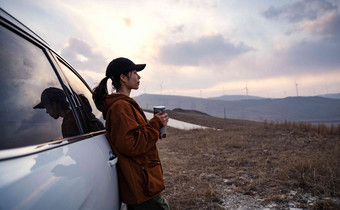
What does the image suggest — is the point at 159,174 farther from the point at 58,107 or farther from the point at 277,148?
the point at 277,148

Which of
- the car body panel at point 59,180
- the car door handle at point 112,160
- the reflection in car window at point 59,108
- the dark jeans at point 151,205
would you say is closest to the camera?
the car body panel at point 59,180

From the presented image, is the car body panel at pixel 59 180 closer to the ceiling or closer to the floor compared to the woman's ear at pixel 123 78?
closer to the floor

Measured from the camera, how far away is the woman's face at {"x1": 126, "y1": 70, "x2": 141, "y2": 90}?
1.96 m

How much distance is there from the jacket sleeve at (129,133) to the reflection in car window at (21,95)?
1.33 ft

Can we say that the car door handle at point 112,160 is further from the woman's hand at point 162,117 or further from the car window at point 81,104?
the woman's hand at point 162,117

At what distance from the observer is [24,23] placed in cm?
107

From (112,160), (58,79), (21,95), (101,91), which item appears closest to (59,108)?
(58,79)

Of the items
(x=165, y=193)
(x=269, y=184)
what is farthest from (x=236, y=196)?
(x=165, y=193)

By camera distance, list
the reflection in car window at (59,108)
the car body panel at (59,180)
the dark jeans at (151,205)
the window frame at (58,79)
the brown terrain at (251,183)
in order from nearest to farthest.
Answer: the car body panel at (59,180)
the window frame at (58,79)
the reflection in car window at (59,108)
the dark jeans at (151,205)
the brown terrain at (251,183)

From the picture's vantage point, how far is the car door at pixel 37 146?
0.68 meters

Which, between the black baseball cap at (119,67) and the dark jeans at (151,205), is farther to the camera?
the black baseball cap at (119,67)

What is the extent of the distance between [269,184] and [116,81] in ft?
10.8

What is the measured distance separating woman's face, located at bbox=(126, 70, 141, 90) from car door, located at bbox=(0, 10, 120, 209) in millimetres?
630

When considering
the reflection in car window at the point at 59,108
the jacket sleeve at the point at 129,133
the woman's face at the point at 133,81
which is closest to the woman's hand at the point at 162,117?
the jacket sleeve at the point at 129,133
